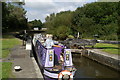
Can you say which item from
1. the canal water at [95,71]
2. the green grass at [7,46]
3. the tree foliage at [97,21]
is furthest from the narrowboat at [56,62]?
the tree foliage at [97,21]

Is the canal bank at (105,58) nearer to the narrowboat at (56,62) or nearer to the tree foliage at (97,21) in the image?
the narrowboat at (56,62)

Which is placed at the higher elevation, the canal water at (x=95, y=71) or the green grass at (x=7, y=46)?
the green grass at (x=7, y=46)

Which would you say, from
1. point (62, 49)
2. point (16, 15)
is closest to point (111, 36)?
point (62, 49)

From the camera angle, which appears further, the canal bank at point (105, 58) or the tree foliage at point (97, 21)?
the tree foliage at point (97, 21)

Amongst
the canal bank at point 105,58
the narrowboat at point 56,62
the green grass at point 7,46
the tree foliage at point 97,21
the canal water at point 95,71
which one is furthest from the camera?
the tree foliage at point 97,21

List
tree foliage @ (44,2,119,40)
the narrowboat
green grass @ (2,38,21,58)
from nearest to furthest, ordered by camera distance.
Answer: the narrowboat, green grass @ (2,38,21,58), tree foliage @ (44,2,119,40)

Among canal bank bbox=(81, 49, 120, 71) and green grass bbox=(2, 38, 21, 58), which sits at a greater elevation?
green grass bbox=(2, 38, 21, 58)

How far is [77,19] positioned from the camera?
1801 inches

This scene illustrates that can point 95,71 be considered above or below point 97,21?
below

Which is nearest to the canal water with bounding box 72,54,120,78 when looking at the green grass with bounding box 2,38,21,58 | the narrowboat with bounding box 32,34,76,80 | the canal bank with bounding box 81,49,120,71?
the canal bank with bounding box 81,49,120,71

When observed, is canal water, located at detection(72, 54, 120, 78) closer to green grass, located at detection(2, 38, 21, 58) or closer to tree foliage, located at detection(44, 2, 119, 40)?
green grass, located at detection(2, 38, 21, 58)

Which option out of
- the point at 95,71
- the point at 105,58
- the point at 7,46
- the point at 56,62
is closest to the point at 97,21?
the point at 7,46

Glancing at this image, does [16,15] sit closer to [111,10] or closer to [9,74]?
[111,10]

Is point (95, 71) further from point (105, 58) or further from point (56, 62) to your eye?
point (56, 62)
